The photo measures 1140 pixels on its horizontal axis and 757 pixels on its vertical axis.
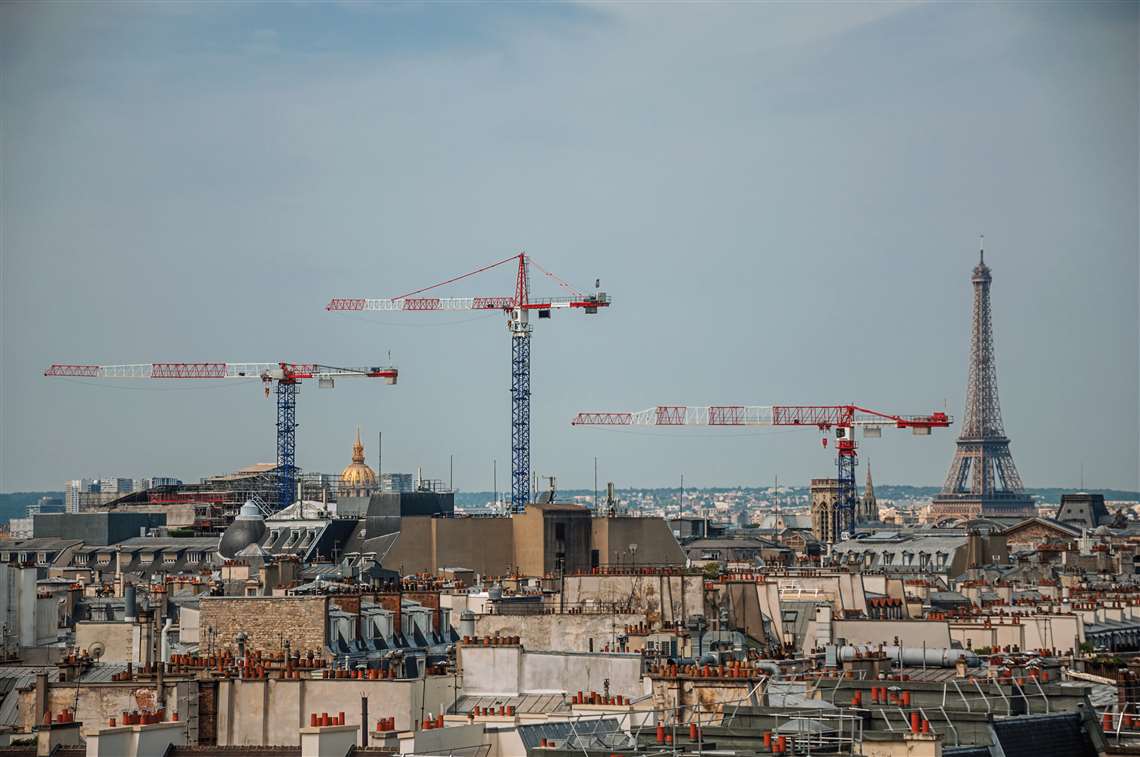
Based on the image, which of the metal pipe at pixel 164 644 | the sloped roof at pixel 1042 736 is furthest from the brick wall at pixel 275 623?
the sloped roof at pixel 1042 736

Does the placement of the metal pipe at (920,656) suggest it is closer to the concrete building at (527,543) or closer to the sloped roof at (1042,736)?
the sloped roof at (1042,736)

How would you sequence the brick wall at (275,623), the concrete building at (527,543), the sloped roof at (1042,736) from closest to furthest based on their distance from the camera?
the sloped roof at (1042,736) → the brick wall at (275,623) → the concrete building at (527,543)

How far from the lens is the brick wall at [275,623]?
4375 centimetres

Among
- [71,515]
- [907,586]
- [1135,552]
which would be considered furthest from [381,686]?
[71,515]

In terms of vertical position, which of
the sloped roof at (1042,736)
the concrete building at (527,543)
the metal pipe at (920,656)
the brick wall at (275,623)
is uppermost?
the concrete building at (527,543)

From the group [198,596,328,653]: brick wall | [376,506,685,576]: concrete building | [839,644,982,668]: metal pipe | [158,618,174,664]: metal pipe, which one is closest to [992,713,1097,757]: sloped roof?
[839,644,982,668]: metal pipe

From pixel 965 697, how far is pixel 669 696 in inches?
187

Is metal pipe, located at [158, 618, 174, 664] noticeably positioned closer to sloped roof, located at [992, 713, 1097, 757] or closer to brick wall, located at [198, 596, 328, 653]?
brick wall, located at [198, 596, 328, 653]

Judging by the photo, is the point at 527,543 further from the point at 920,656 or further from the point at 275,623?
the point at 920,656

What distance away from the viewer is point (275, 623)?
44.0m

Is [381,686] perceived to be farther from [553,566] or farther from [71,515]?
[71,515]

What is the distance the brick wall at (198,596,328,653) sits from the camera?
4375 centimetres

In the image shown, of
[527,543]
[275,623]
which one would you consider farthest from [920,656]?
[527,543]

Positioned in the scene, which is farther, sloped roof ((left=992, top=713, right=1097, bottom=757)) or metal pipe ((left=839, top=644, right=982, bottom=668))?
metal pipe ((left=839, top=644, right=982, bottom=668))
